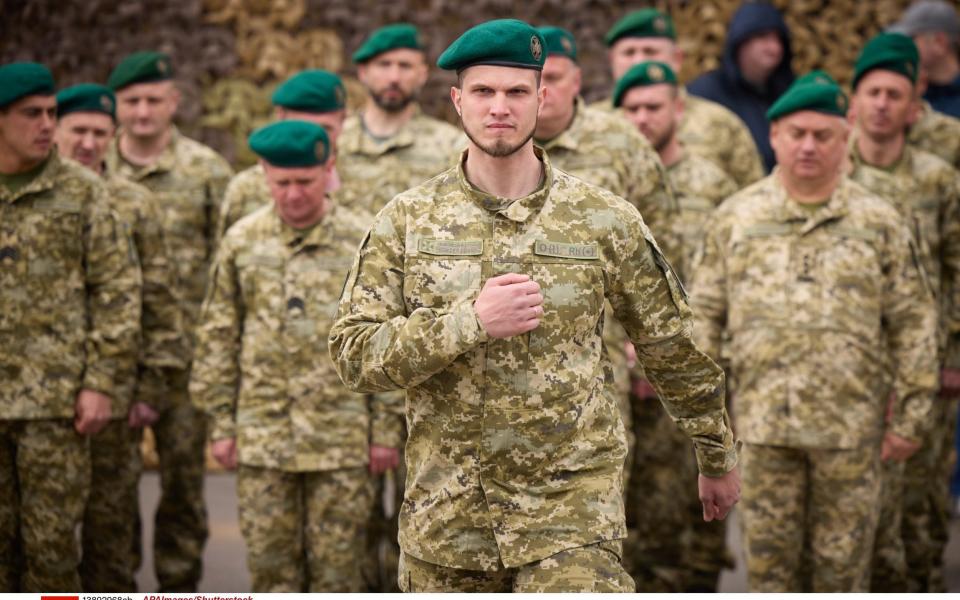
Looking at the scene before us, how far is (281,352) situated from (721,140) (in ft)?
10.7

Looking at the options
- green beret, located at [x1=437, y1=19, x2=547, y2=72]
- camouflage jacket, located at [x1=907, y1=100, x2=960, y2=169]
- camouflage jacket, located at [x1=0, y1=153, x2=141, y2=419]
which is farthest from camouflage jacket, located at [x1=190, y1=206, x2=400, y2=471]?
camouflage jacket, located at [x1=907, y1=100, x2=960, y2=169]

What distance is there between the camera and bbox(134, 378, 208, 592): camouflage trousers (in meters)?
7.39

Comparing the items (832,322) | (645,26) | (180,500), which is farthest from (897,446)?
(180,500)

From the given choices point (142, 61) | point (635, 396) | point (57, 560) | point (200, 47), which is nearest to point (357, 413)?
point (57, 560)

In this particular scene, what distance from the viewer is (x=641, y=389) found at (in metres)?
7.26

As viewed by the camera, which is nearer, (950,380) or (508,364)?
(508,364)

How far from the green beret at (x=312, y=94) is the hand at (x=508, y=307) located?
348 centimetres

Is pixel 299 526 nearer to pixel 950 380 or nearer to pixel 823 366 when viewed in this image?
pixel 823 366

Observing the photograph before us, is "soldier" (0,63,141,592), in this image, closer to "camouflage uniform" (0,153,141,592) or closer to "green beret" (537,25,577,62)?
"camouflage uniform" (0,153,141,592)

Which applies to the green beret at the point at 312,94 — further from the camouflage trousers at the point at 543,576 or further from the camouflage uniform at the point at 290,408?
the camouflage trousers at the point at 543,576

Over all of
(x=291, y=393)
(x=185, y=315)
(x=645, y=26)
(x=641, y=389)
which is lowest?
(x=641, y=389)

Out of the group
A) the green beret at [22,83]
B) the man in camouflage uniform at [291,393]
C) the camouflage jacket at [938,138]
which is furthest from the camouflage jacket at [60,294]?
the camouflage jacket at [938,138]

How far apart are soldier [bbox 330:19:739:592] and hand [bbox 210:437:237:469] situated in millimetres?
2039

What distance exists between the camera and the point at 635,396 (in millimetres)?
7371
